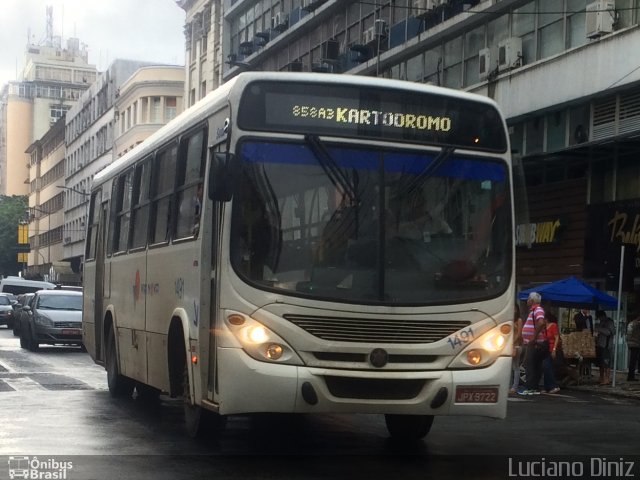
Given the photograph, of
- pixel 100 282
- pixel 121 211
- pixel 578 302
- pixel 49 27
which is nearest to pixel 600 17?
pixel 578 302

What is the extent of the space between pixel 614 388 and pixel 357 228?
1387cm

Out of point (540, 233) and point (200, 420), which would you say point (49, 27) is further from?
point (200, 420)

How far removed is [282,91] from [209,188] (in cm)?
109

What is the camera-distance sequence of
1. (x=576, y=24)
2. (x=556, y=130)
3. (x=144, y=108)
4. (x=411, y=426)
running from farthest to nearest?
1. (x=144, y=108)
2. (x=556, y=130)
3. (x=576, y=24)
4. (x=411, y=426)

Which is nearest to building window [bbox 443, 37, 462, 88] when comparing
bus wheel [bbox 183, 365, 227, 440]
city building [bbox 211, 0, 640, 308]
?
city building [bbox 211, 0, 640, 308]

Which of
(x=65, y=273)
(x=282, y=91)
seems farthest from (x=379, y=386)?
(x=65, y=273)

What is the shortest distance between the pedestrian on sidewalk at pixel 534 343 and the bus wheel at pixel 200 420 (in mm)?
9847

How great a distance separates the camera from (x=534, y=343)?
20656 mm

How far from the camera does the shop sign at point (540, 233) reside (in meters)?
29.9

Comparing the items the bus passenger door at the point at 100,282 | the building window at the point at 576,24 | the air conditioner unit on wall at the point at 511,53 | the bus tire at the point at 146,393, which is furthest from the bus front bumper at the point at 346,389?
the air conditioner unit on wall at the point at 511,53

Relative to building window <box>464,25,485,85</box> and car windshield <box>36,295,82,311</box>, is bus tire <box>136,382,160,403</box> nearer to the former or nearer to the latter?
car windshield <box>36,295,82,311</box>

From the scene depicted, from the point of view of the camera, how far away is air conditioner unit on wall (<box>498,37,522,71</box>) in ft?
99.0

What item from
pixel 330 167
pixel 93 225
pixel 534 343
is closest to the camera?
pixel 330 167

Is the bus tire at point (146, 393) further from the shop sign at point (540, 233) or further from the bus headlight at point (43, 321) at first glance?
the bus headlight at point (43, 321)
